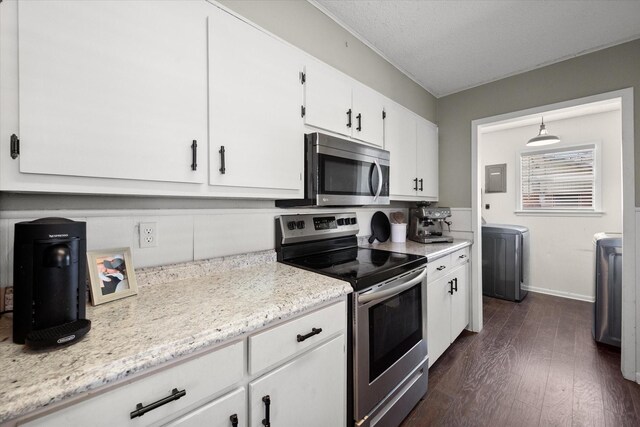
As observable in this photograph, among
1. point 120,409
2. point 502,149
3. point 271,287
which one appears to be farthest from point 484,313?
point 120,409

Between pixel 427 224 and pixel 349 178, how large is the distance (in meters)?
1.33

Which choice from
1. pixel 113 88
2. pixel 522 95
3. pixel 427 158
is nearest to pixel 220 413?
pixel 113 88

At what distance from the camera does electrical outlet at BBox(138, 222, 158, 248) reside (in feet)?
3.91

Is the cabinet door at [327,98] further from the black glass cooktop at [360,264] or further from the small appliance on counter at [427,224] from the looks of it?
the small appliance on counter at [427,224]

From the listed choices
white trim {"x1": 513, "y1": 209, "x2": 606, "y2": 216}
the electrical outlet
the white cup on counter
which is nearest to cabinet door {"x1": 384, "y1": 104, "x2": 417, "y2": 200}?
the white cup on counter

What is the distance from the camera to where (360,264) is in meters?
1.57

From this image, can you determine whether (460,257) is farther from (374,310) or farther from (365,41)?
(365,41)

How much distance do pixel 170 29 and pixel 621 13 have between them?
2736 mm

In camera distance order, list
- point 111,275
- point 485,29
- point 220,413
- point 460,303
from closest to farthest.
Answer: point 220,413 → point 111,275 → point 485,29 → point 460,303

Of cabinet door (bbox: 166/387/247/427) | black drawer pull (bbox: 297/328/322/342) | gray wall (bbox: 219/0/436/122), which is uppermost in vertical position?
gray wall (bbox: 219/0/436/122)

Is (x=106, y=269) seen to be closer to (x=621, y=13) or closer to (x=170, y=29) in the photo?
(x=170, y=29)

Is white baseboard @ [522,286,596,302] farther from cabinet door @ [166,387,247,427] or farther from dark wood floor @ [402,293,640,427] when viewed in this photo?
cabinet door @ [166,387,247,427]

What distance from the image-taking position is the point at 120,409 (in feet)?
2.10

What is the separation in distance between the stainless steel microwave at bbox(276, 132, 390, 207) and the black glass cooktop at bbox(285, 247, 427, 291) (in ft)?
1.15
